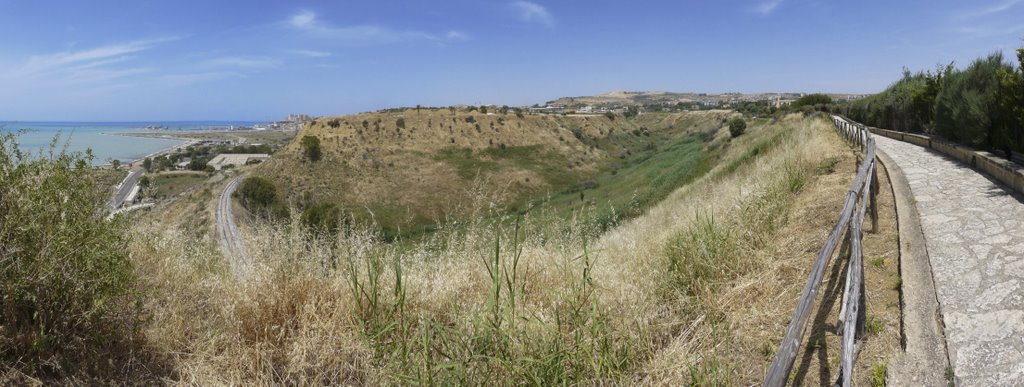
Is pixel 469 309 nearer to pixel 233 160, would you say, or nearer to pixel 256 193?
pixel 256 193

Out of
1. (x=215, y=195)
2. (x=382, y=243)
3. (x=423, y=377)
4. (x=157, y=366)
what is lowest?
(x=215, y=195)

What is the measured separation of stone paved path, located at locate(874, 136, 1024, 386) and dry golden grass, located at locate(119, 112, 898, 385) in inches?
18.0

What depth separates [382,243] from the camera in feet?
14.2

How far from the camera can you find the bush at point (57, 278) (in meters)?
2.78

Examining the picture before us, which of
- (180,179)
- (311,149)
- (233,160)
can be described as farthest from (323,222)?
(233,160)

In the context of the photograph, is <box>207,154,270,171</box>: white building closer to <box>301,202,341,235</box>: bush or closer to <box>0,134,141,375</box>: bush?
<box>301,202,341,235</box>: bush

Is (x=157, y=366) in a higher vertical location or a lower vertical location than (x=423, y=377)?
lower

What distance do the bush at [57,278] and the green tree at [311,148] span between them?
56880 mm

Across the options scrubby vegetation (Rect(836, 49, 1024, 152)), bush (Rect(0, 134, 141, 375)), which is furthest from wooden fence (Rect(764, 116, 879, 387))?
scrubby vegetation (Rect(836, 49, 1024, 152))

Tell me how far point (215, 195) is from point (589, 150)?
166 feet

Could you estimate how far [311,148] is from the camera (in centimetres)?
5725

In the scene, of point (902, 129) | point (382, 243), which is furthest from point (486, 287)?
point (902, 129)

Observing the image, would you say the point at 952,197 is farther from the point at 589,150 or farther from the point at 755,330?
the point at 589,150

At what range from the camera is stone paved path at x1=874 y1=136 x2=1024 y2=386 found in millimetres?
2799
